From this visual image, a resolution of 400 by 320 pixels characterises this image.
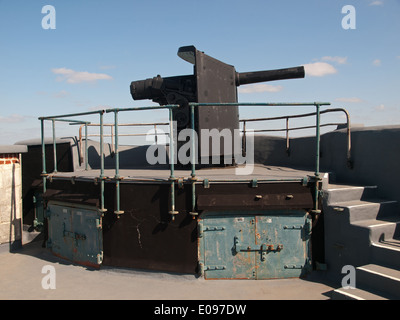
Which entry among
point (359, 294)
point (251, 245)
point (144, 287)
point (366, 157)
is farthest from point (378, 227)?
point (144, 287)

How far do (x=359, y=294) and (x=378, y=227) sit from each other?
3.79 ft

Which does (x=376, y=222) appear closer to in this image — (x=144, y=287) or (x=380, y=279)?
(x=380, y=279)

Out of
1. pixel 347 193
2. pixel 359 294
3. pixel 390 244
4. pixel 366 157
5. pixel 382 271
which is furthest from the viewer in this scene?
pixel 366 157

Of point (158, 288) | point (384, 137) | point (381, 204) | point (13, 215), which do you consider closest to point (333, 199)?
point (381, 204)

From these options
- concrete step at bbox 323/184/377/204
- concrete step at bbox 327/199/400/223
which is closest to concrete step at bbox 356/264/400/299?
concrete step at bbox 327/199/400/223

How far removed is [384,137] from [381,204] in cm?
125

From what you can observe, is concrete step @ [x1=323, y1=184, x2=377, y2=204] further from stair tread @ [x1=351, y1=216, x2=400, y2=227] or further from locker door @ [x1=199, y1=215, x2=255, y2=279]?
locker door @ [x1=199, y1=215, x2=255, y2=279]

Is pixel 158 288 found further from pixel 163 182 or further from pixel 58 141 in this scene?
pixel 58 141

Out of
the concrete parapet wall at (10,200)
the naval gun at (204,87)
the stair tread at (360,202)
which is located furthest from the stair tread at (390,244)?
the concrete parapet wall at (10,200)

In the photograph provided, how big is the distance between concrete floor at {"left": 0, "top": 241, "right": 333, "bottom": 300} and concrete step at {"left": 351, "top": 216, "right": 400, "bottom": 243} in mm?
1023

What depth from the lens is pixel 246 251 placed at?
208 inches

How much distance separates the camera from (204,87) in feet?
22.7

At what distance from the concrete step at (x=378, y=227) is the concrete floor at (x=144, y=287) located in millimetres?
1023

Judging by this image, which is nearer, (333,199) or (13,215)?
(333,199)
